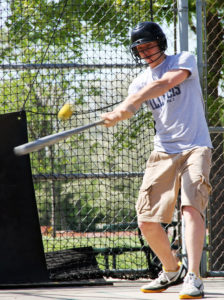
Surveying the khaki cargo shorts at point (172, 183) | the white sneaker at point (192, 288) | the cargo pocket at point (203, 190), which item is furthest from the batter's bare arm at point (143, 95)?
the white sneaker at point (192, 288)

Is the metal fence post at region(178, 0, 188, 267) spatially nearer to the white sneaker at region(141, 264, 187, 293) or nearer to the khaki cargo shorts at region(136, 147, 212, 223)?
the white sneaker at region(141, 264, 187, 293)

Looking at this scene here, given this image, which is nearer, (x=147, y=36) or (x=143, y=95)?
(x=143, y=95)

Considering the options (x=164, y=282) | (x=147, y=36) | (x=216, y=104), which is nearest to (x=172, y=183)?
(x=164, y=282)

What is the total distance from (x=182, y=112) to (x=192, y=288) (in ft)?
4.09

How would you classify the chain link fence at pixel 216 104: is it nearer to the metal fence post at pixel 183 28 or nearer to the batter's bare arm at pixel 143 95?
the metal fence post at pixel 183 28

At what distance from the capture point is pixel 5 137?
4.73 metres

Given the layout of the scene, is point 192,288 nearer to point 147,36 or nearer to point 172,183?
point 172,183

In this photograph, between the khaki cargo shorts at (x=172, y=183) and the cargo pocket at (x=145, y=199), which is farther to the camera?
the cargo pocket at (x=145, y=199)

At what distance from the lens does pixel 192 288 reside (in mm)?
3529

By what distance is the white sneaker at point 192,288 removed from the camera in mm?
3520

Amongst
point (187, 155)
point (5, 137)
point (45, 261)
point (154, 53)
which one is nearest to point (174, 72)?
point (154, 53)

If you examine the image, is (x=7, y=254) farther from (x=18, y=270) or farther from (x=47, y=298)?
(x=47, y=298)

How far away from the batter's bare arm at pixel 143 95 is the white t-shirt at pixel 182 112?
0.11 m

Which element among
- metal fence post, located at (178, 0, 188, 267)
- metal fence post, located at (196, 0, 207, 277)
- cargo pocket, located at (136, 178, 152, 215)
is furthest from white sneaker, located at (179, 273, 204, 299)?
metal fence post, located at (196, 0, 207, 277)
